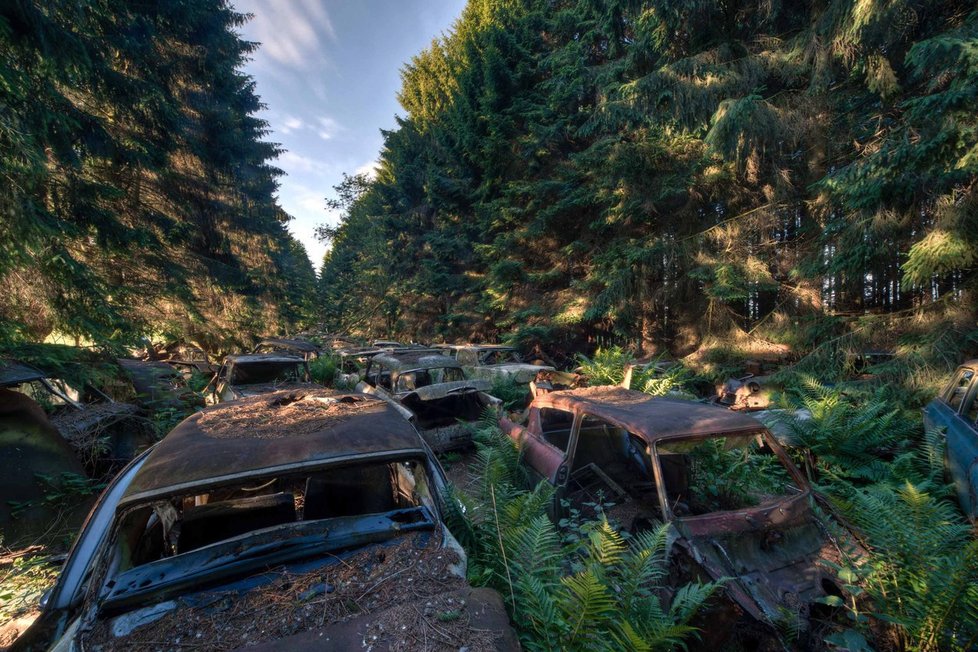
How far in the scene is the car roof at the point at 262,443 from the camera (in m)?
2.26

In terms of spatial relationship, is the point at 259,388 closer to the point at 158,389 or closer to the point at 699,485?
the point at 158,389

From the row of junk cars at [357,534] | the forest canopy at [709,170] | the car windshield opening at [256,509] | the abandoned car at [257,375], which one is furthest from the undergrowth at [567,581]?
the forest canopy at [709,170]

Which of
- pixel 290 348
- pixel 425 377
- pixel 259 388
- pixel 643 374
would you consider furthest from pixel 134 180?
pixel 643 374

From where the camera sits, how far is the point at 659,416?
3.71m

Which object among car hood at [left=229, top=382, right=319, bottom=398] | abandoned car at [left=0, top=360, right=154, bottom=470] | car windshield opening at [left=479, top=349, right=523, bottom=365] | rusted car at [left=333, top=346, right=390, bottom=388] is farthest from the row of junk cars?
car windshield opening at [left=479, top=349, right=523, bottom=365]

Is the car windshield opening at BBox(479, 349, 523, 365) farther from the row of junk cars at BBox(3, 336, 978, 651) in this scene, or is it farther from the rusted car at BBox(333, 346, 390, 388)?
the row of junk cars at BBox(3, 336, 978, 651)

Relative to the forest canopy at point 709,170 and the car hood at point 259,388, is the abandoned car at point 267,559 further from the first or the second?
the forest canopy at point 709,170

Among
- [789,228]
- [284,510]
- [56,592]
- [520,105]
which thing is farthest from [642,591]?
[520,105]

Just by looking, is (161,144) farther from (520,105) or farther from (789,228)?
(789,228)

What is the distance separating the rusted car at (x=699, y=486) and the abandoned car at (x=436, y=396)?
1.60 meters

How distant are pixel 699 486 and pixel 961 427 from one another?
295 centimetres

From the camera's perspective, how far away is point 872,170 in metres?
6.12

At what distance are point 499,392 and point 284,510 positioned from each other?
6251mm

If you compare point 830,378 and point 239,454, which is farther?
point 830,378
